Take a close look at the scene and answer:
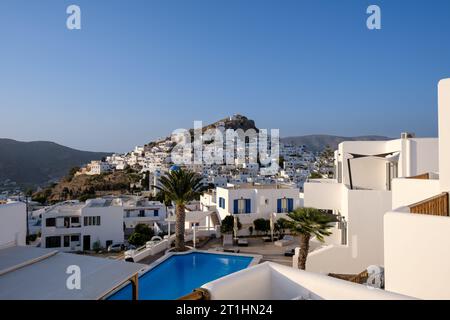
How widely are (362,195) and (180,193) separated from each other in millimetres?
9064

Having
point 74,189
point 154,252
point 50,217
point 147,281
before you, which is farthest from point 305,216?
point 74,189

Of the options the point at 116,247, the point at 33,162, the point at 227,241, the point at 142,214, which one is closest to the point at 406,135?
the point at 227,241

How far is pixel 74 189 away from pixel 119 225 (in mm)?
49224


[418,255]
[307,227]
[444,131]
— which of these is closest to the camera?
[418,255]

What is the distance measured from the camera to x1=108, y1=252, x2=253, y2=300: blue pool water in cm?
1277

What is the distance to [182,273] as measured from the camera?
49.3 feet

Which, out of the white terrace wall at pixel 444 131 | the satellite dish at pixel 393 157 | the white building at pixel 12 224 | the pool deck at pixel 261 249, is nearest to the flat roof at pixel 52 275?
the white building at pixel 12 224

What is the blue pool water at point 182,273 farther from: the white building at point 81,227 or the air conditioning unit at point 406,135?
the white building at point 81,227

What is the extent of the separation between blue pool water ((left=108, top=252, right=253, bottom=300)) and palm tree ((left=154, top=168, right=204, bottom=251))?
4.04 feet

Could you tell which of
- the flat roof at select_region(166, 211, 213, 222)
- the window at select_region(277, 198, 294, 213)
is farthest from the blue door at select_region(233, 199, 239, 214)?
the window at select_region(277, 198, 294, 213)

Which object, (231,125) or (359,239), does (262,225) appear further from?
(231,125)

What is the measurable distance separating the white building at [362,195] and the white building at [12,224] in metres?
9.94
